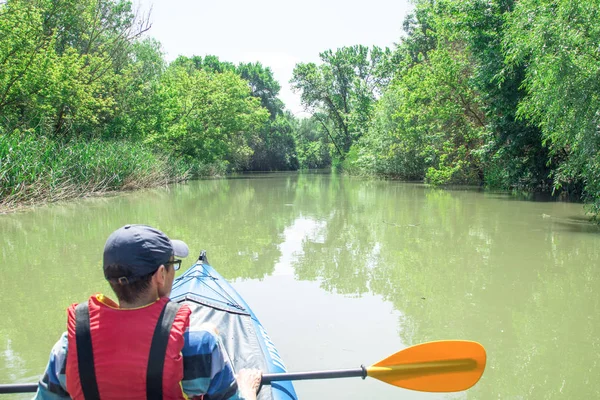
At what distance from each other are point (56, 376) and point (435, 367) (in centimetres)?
172

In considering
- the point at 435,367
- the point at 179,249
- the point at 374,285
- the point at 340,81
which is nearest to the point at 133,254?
the point at 179,249

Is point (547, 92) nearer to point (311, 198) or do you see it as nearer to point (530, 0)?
point (530, 0)

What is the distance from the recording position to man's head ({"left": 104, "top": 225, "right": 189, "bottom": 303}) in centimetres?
151

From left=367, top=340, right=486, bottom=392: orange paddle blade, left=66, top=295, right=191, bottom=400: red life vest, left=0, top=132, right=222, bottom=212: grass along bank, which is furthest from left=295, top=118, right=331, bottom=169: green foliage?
left=66, top=295, right=191, bottom=400: red life vest

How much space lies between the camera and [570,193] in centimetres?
1447

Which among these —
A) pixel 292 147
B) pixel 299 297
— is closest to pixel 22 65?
pixel 299 297

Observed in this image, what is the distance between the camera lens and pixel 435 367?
238 cm

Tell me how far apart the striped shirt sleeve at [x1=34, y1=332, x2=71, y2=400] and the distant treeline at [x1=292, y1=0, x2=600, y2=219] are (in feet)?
28.7

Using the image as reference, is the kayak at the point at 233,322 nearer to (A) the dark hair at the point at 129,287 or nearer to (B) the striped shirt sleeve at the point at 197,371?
(B) the striped shirt sleeve at the point at 197,371

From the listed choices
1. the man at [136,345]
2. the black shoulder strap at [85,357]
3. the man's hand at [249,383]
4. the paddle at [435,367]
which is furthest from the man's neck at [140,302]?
the paddle at [435,367]

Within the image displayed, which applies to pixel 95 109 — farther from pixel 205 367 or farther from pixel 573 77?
pixel 205 367

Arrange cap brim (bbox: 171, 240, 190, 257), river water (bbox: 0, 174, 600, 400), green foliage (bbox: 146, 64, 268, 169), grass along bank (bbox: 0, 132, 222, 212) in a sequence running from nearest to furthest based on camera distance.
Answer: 1. cap brim (bbox: 171, 240, 190, 257)
2. river water (bbox: 0, 174, 600, 400)
3. grass along bank (bbox: 0, 132, 222, 212)
4. green foliage (bbox: 146, 64, 268, 169)

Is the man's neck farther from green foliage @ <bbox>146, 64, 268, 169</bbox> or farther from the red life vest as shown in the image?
green foliage @ <bbox>146, 64, 268, 169</bbox>

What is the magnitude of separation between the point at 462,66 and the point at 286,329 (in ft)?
53.5
